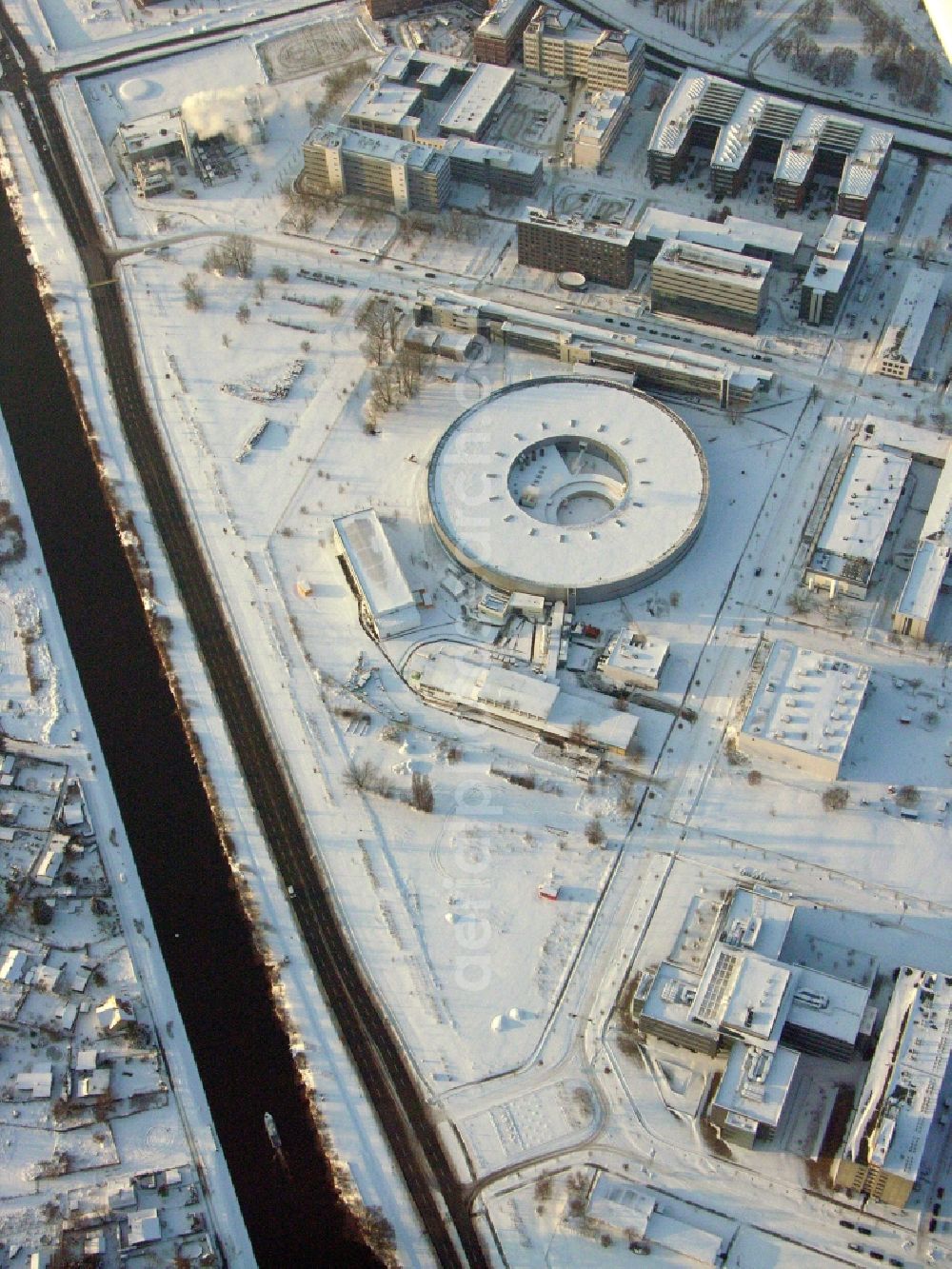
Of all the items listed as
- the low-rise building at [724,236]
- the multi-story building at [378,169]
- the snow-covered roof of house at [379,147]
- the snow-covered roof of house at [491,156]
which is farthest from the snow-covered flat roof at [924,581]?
the snow-covered roof of house at [379,147]

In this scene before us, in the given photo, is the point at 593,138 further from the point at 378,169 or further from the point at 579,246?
the point at 378,169

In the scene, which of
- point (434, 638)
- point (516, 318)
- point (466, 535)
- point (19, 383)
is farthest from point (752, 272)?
point (19, 383)

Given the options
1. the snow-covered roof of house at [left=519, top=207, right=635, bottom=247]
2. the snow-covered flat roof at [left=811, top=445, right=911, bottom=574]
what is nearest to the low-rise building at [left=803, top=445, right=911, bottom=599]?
the snow-covered flat roof at [left=811, top=445, right=911, bottom=574]

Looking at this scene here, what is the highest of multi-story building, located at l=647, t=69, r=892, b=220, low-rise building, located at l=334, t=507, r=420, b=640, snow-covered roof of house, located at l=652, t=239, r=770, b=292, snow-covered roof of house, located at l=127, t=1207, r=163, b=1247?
multi-story building, located at l=647, t=69, r=892, b=220

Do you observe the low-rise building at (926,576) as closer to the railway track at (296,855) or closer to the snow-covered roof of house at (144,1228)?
the railway track at (296,855)

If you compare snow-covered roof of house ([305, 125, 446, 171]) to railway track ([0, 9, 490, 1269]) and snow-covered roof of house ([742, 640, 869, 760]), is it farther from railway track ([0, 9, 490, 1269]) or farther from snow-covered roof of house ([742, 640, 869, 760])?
snow-covered roof of house ([742, 640, 869, 760])

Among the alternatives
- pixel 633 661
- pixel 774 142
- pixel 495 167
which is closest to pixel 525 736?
pixel 633 661
